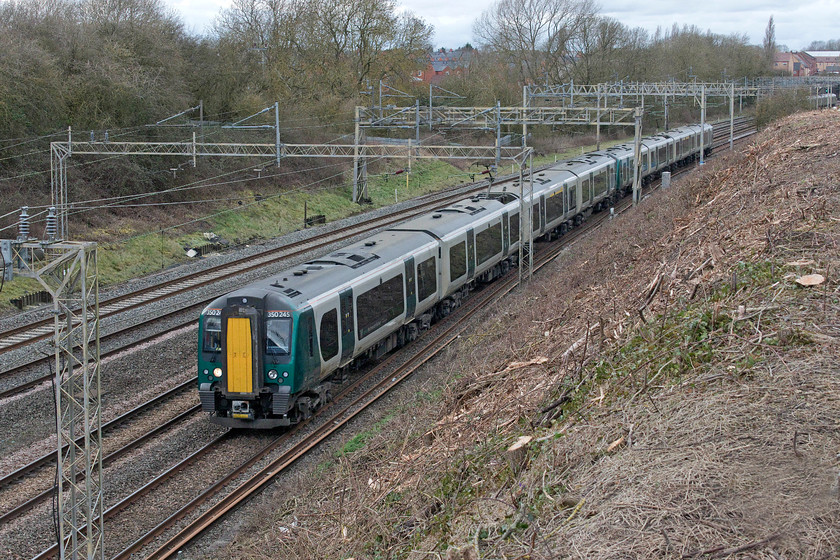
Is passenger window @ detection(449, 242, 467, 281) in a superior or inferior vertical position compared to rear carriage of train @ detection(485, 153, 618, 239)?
inferior

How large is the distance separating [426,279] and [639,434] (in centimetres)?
1086

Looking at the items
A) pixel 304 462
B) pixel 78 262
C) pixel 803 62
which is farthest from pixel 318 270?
pixel 803 62

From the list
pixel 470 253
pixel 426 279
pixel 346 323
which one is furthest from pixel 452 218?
pixel 346 323

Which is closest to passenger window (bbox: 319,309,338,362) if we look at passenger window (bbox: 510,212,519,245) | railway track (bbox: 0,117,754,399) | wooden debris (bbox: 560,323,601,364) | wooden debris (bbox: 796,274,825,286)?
wooden debris (bbox: 560,323,601,364)

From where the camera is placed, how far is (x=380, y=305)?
16031 millimetres

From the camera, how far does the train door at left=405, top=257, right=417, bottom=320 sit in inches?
679

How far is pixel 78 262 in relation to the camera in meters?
9.17

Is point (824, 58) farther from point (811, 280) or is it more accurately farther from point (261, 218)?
point (811, 280)

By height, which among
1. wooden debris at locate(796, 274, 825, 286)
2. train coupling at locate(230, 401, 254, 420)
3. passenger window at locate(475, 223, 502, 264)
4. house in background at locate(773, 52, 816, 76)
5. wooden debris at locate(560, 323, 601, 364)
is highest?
house in background at locate(773, 52, 816, 76)

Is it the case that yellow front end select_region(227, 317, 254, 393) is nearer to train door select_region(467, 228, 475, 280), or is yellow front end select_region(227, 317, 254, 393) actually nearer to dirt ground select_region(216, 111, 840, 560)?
dirt ground select_region(216, 111, 840, 560)

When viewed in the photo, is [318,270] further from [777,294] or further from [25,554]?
[777,294]

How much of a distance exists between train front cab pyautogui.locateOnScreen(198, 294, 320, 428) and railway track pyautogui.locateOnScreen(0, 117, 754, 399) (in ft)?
15.6

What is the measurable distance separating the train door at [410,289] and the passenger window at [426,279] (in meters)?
0.27

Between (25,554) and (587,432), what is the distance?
7169mm
